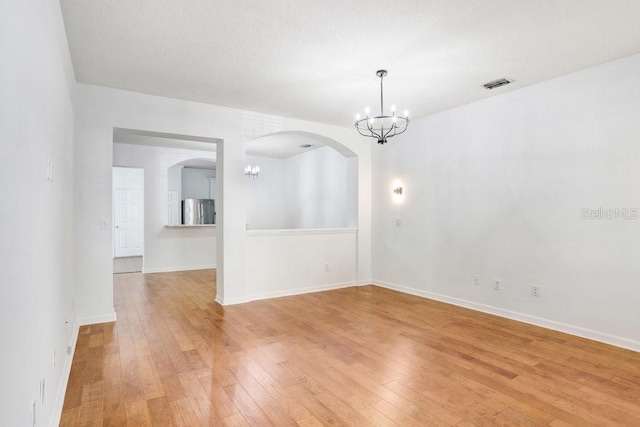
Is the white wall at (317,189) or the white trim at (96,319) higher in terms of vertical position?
the white wall at (317,189)

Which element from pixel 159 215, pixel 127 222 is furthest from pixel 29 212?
pixel 127 222

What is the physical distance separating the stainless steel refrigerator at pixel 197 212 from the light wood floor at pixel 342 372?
4357 mm

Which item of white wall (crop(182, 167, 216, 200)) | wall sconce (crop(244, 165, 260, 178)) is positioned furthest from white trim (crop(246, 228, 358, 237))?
white wall (crop(182, 167, 216, 200))

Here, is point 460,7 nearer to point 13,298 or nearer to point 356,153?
point 13,298

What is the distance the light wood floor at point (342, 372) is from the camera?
2.23 meters

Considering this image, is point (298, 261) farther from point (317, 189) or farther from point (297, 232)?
point (317, 189)

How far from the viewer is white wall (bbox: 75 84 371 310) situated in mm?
4043

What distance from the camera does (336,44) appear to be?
10.0 feet

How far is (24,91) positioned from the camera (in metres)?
1.37

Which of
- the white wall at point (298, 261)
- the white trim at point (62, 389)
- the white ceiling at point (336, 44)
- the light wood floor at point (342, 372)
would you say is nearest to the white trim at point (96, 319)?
the light wood floor at point (342, 372)

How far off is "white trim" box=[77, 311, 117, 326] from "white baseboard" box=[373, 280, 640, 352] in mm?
4140

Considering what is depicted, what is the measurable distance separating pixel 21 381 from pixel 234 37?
2.70 m

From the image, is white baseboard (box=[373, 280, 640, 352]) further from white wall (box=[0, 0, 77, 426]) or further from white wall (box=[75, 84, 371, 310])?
white wall (box=[0, 0, 77, 426])

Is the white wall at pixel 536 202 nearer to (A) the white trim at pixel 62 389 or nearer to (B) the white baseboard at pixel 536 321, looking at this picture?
(B) the white baseboard at pixel 536 321
